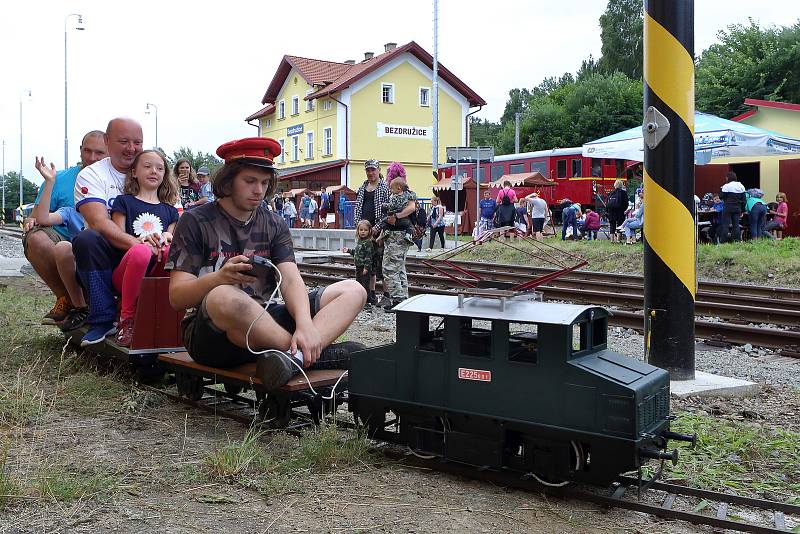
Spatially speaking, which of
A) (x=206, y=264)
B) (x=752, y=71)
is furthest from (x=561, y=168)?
(x=206, y=264)

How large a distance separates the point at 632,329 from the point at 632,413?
21.0 ft

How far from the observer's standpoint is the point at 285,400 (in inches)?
171

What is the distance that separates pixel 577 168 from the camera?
3606cm

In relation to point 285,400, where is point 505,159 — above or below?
above

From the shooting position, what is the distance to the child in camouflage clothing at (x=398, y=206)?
1009 centimetres

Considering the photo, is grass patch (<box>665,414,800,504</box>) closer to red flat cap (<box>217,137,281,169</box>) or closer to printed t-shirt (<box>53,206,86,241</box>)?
red flat cap (<box>217,137,281,169</box>)

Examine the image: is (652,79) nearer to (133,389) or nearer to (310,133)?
(133,389)

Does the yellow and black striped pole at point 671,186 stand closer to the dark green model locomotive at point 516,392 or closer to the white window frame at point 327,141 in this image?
the dark green model locomotive at point 516,392

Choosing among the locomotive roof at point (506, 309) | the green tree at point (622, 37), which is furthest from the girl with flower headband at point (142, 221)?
the green tree at point (622, 37)

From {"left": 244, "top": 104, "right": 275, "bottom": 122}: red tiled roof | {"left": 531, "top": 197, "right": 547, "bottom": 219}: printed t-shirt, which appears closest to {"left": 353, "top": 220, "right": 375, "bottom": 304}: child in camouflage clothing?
{"left": 531, "top": 197, "right": 547, "bottom": 219}: printed t-shirt

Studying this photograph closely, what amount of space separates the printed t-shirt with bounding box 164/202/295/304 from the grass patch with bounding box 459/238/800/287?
37.9ft

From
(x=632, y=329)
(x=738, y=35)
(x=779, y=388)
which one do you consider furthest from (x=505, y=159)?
(x=779, y=388)

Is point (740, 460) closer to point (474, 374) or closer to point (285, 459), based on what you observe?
point (474, 374)

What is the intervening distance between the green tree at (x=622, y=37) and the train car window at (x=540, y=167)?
37755mm
